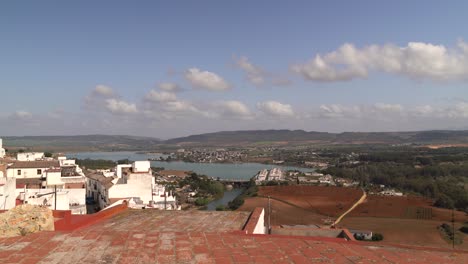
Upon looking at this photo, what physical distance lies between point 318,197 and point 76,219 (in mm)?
50005

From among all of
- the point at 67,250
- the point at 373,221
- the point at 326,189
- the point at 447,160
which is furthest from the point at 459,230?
the point at 447,160

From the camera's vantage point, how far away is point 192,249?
401cm

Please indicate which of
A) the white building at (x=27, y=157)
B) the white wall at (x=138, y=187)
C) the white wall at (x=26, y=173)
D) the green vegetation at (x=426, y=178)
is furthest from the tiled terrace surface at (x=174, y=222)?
the green vegetation at (x=426, y=178)

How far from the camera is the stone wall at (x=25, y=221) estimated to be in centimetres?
446

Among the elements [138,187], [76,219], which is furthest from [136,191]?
[76,219]

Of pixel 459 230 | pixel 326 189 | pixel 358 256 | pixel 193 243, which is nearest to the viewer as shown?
pixel 358 256

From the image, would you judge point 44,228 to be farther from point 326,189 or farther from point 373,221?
point 326,189

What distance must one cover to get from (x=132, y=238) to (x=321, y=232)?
13.3 feet

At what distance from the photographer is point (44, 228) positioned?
15.6 ft

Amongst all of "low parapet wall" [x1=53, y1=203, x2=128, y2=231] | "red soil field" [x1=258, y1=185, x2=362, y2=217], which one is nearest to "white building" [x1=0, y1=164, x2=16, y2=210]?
"low parapet wall" [x1=53, y1=203, x2=128, y2=231]

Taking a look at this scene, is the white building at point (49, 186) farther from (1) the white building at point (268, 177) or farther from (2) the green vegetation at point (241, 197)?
(1) the white building at point (268, 177)

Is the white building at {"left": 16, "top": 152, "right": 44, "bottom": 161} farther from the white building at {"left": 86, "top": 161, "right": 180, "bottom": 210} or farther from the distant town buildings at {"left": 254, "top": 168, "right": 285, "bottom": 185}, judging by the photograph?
the distant town buildings at {"left": 254, "top": 168, "right": 285, "bottom": 185}

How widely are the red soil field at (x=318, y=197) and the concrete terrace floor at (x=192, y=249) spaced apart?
132 ft

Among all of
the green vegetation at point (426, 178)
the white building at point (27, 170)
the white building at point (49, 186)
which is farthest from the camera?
the green vegetation at point (426, 178)
